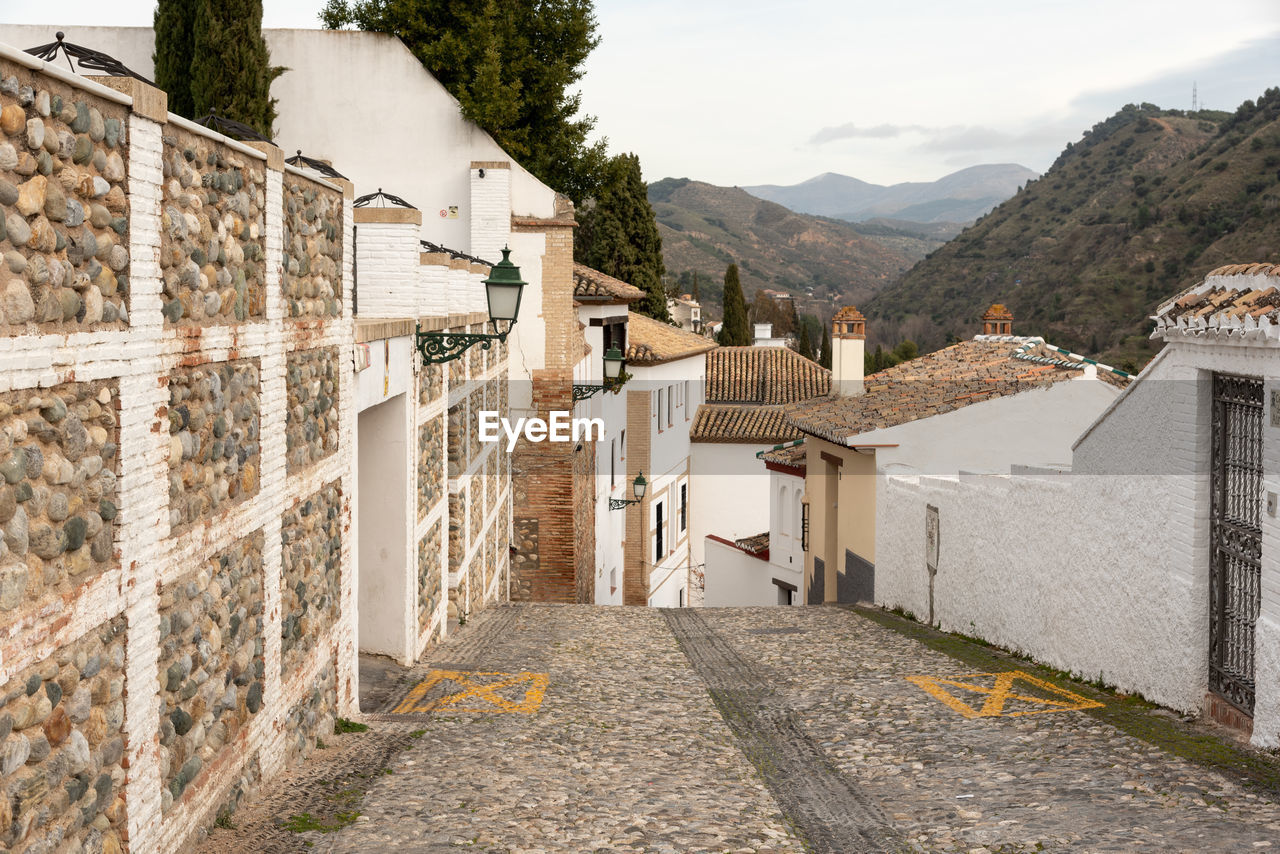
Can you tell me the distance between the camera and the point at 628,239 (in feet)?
120

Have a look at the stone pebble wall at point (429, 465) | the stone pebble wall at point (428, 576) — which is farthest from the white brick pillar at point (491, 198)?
the stone pebble wall at point (428, 576)

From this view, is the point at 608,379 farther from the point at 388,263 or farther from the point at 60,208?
the point at 60,208

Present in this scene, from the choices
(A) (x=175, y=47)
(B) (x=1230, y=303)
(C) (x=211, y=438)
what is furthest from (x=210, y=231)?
(A) (x=175, y=47)

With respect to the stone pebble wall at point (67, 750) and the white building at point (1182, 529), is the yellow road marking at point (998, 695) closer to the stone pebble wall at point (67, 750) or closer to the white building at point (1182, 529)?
the white building at point (1182, 529)

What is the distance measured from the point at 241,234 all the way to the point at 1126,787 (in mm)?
5274

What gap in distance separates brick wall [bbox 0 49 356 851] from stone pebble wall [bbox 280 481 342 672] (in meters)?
0.06

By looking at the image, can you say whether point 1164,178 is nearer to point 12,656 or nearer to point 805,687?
point 805,687

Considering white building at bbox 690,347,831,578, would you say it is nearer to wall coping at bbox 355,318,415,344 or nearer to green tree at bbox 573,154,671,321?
green tree at bbox 573,154,671,321

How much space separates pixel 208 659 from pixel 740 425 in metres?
30.3

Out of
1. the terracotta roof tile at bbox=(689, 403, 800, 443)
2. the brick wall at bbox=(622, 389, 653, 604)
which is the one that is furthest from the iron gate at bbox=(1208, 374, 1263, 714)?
the terracotta roof tile at bbox=(689, 403, 800, 443)

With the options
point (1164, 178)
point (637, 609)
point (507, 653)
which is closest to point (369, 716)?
point (507, 653)

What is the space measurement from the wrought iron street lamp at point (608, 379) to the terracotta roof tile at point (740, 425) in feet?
37.0

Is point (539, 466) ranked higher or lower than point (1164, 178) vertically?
lower

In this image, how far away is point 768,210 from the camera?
158750mm
